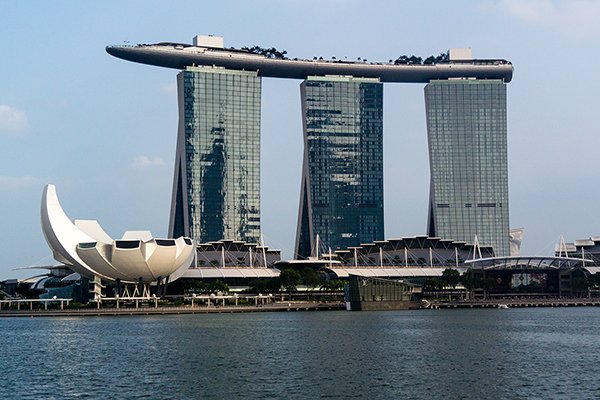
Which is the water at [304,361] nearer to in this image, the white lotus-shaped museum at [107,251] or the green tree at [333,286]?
the white lotus-shaped museum at [107,251]

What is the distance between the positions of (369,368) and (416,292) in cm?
11871

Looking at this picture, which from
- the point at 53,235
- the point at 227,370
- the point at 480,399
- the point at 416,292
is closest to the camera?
the point at 480,399

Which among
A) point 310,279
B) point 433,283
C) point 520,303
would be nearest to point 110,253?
point 310,279

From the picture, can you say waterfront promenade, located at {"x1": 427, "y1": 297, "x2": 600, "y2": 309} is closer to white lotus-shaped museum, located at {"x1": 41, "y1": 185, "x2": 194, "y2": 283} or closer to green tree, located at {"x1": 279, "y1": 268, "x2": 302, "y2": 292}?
green tree, located at {"x1": 279, "y1": 268, "x2": 302, "y2": 292}

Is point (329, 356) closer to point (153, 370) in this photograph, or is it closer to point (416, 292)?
point (153, 370)

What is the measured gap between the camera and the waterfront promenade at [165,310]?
141500 millimetres

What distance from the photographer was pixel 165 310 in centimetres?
14400

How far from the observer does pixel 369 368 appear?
205ft

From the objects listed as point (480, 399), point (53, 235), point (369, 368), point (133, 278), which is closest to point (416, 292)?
point (133, 278)

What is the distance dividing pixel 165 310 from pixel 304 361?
7971cm

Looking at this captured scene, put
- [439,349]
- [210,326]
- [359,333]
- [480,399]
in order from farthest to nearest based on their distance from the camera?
[210,326]
[359,333]
[439,349]
[480,399]

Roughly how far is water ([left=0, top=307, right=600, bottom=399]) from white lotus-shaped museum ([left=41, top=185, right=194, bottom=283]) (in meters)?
43.0

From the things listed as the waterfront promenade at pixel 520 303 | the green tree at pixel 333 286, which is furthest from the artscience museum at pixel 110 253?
the waterfront promenade at pixel 520 303

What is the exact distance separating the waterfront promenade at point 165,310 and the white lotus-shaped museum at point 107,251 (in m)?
7.46
